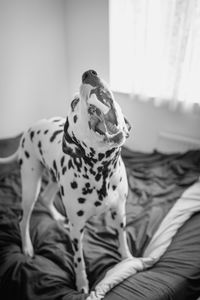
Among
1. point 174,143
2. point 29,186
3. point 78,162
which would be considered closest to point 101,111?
point 78,162

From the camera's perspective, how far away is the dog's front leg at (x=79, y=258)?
3.83ft

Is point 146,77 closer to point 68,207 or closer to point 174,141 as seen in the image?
point 174,141

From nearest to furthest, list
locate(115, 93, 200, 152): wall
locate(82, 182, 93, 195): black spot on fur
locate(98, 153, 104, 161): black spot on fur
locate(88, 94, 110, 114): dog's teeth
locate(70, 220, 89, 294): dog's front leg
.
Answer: locate(88, 94, 110, 114): dog's teeth, locate(98, 153, 104, 161): black spot on fur, locate(82, 182, 93, 195): black spot on fur, locate(70, 220, 89, 294): dog's front leg, locate(115, 93, 200, 152): wall

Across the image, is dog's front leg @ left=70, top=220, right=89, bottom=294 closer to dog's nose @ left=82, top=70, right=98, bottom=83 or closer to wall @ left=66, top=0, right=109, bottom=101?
dog's nose @ left=82, top=70, right=98, bottom=83

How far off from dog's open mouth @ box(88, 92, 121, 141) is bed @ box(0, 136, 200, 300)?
0.71 m

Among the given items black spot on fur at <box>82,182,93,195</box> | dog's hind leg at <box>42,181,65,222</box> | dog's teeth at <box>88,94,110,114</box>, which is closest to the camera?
dog's teeth at <box>88,94,110,114</box>

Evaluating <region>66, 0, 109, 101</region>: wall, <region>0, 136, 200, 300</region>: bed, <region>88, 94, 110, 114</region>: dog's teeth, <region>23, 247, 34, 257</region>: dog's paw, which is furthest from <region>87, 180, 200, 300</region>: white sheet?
<region>66, 0, 109, 101</region>: wall

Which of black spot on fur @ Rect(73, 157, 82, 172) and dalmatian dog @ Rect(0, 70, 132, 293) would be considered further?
black spot on fur @ Rect(73, 157, 82, 172)

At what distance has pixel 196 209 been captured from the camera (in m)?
1.56

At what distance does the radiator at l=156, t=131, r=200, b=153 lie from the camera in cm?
225

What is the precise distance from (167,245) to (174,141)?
45.1 inches

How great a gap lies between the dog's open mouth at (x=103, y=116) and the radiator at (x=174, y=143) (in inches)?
61.3

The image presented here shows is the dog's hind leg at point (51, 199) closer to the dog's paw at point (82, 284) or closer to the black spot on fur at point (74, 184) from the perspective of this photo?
the dog's paw at point (82, 284)

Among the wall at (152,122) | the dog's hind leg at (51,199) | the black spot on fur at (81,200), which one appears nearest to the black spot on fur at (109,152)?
the black spot on fur at (81,200)
